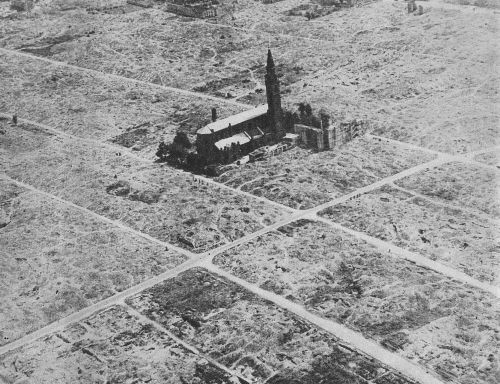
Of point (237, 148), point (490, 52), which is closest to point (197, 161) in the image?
point (237, 148)

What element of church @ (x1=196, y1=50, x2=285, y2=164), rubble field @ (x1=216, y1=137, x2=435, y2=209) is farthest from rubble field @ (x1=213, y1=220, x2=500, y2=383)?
church @ (x1=196, y1=50, x2=285, y2=164)

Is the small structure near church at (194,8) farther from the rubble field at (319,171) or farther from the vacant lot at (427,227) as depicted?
the vacant lot at (427,227)

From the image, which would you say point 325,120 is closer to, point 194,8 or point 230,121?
point 230,121

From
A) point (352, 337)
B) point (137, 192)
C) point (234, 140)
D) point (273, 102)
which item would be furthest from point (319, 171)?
point (352, 337)

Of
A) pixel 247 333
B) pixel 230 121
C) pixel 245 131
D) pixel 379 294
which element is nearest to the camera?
pixel 247 333

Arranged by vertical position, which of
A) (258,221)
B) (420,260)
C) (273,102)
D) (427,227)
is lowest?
(420,260)

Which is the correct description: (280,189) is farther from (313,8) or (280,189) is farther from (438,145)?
(313,8)
